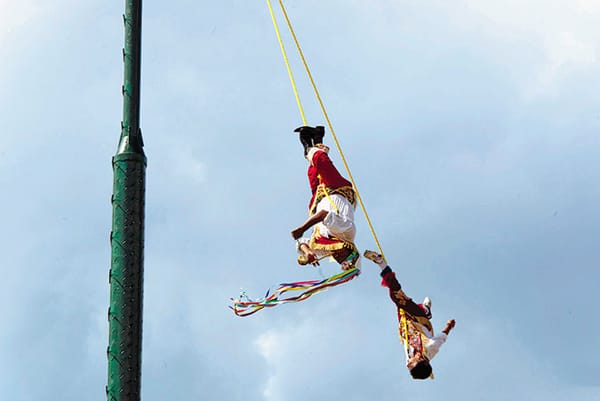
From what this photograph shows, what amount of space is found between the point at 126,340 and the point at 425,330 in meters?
4.04

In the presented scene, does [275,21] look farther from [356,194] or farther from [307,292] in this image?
[307,292]

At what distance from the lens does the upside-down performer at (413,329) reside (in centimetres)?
882

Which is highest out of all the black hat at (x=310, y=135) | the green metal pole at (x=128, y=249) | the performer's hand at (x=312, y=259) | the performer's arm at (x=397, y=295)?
the black hat at (x=310, y=135)

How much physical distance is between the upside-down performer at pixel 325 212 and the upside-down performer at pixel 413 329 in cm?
26

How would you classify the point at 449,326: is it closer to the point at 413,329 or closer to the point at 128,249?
the point at 413,329

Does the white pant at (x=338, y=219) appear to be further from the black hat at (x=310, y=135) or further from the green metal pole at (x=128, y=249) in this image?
the green metal pole at (x=128, y=249)

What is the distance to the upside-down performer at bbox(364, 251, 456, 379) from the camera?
8.82m

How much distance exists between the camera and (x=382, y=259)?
8859 mm

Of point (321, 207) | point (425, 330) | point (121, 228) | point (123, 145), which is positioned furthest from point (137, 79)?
point (425, 330)

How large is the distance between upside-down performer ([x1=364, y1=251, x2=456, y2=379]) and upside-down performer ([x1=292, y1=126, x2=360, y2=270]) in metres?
0.26

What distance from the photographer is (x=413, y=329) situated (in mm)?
9047

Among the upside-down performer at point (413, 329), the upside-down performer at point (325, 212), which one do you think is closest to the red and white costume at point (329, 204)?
the upside-down performer at point (325, 212)

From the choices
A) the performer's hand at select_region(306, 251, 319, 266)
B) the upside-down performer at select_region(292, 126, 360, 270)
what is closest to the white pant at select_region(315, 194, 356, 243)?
the upside-down performer at select_region(292, 126, 360, 270)

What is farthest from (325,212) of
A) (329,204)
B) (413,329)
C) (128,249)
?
(128,249)
